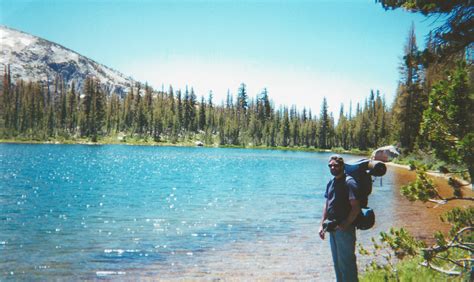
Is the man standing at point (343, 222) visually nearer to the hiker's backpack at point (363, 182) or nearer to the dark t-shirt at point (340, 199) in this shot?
the dark t-shirt at point (340, 199)

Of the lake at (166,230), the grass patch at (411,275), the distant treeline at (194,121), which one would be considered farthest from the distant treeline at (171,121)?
the grass patch at (411,275)

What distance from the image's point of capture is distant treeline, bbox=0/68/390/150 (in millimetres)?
124062

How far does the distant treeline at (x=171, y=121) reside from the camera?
124062mm

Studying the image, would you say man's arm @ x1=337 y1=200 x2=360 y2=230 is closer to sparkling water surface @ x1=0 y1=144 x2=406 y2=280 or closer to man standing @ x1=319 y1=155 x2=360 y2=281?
man standing @ x1=319 y1=155 x2=360 y2=281

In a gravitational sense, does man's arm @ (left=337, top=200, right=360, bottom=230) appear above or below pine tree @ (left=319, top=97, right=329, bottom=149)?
below

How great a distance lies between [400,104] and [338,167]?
189 ft

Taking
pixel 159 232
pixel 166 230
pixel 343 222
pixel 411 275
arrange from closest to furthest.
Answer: pixel 343 222, pixel 411 275, pixel 159 232, pixel 166 230

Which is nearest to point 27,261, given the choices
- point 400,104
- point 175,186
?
point 175,186

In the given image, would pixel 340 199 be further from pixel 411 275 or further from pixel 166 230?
pixel 166 230

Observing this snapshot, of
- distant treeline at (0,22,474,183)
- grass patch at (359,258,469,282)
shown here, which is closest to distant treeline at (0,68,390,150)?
distant treeline at (0,22,474,183)

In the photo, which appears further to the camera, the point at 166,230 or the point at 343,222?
the point at 166,230

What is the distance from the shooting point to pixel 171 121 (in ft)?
483

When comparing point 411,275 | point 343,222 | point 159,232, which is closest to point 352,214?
point 343,222

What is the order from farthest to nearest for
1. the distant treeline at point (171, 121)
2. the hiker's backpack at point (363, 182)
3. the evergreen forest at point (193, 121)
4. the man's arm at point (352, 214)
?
1. the distant treeline at point (171, 121)
2. the evergreen forest at point (193, 121)
3. the hiker's backpack at point (363, 182)
4. the man's arm at point (352, 214)
